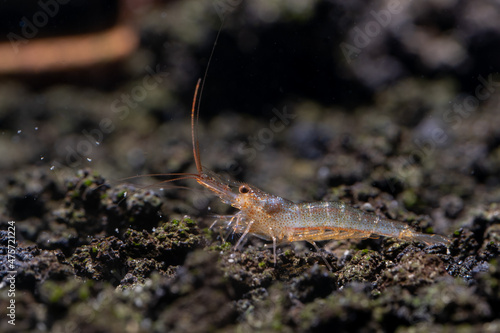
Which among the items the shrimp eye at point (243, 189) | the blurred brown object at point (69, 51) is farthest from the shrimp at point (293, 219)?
the blurred brown object at point (69, 51)

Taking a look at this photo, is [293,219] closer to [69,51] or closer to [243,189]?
[243,189]

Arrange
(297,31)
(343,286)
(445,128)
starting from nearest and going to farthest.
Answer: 1. (343,286)
2. (445,128)
3. (297,31)

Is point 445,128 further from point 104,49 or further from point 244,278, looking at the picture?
point 104,49

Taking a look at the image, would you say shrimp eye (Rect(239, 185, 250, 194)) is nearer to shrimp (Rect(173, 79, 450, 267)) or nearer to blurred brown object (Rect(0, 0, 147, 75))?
shrimp (Rect(173, 79, 450, 267))

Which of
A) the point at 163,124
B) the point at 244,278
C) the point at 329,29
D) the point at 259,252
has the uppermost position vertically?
the point at 329,29

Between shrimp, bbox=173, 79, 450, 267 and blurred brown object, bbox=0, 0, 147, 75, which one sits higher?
blurred brown object, bbox=0, 0, 147, 75

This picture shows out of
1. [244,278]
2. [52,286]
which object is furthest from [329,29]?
[52,286]

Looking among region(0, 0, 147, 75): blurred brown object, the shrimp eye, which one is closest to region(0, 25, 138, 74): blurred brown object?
region(0, 0, 147, 75): blurred brown object
